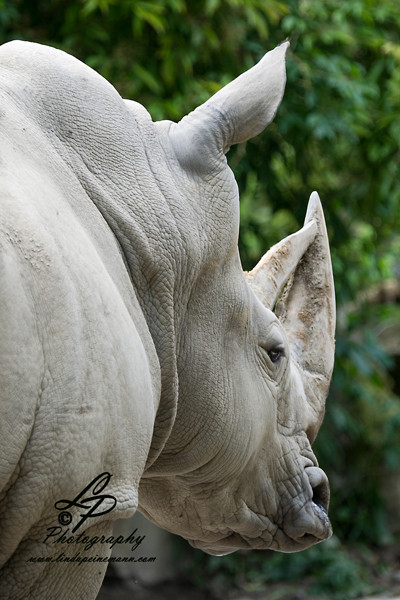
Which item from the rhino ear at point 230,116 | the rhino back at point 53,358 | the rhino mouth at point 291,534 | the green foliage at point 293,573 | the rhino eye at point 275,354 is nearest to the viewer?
the rhino back at point 53,358

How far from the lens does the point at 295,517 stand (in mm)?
2055

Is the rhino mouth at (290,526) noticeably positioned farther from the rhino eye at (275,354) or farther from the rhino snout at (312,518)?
the rhino eye at (275,354)

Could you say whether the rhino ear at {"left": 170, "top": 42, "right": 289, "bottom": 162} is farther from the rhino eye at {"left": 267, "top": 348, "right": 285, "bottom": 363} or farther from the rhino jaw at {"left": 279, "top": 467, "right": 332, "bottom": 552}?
the rhino jaw at {"left": 279, "top": 467, "right": 332, "bottom": 552}

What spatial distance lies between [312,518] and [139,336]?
2.53 ft

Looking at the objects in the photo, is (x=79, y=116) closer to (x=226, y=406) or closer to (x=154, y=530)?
(x=226, y=406)

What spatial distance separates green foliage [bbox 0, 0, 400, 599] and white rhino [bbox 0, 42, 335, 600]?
7.65 feet

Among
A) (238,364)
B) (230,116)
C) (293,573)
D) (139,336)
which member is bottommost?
(293,573)

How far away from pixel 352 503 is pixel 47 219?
546 cm

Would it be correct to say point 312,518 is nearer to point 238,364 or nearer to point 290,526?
point 290,526

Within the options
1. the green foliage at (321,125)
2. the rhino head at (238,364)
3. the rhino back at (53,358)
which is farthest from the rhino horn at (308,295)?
the green foliage at (321,125)

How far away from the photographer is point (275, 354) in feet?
6.46

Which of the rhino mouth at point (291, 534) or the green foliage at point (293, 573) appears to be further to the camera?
the green foliage at point (293, 573)

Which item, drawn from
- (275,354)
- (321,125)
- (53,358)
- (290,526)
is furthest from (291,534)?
(321,125)

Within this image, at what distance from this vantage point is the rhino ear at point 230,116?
5.63 feet
